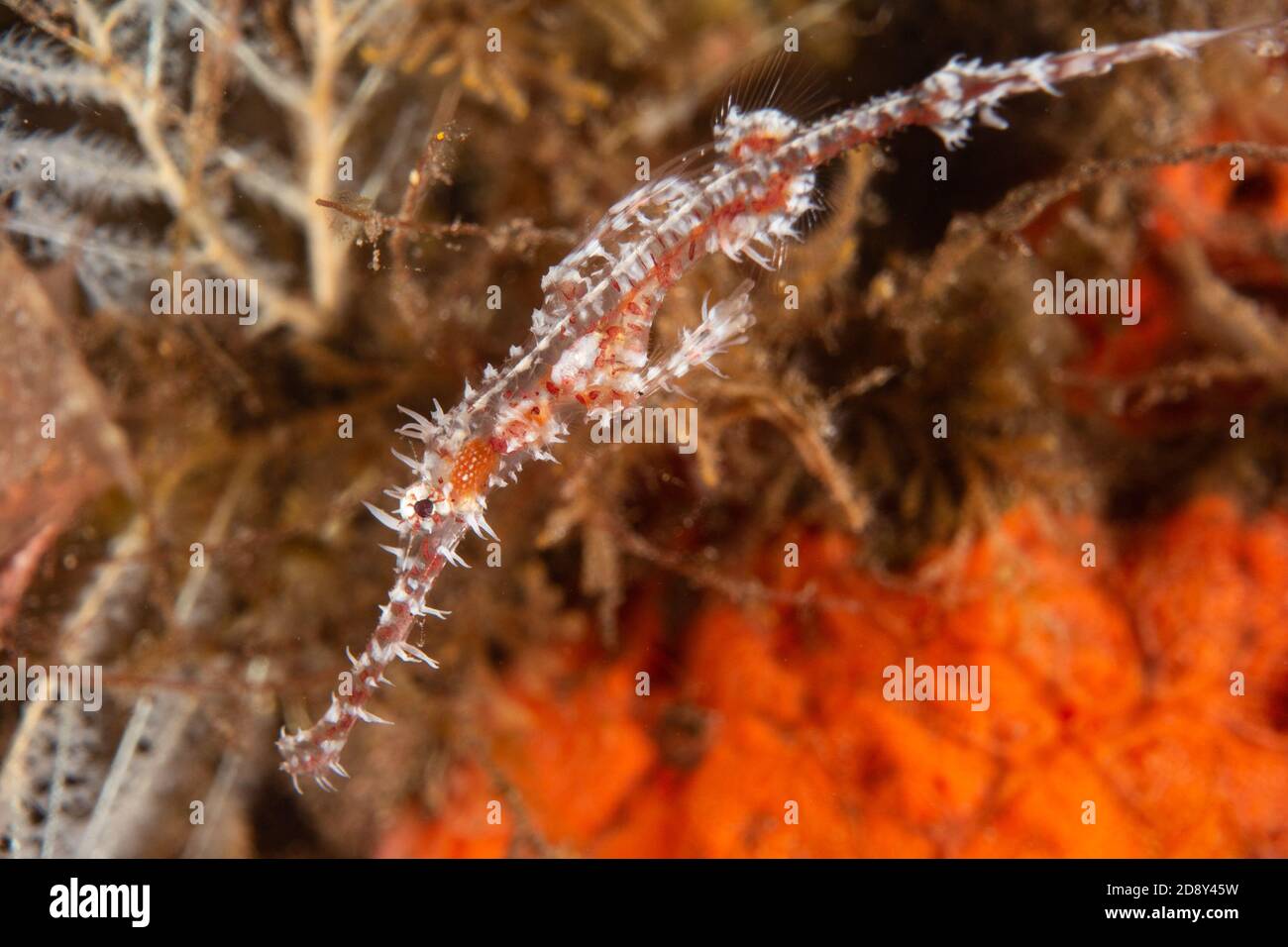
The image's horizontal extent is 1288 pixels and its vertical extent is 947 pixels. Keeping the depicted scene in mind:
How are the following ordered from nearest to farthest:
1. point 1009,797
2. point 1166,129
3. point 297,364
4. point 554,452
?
point 554,452
point 1009,797
point 1166,129
point 297,364

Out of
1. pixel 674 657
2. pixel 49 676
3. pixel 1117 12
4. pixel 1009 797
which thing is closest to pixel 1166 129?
pixel 1117 12

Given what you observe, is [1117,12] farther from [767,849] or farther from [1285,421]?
[767,849]

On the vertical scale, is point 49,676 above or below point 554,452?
below

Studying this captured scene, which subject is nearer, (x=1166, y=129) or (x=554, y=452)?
(x=554, y=452)
